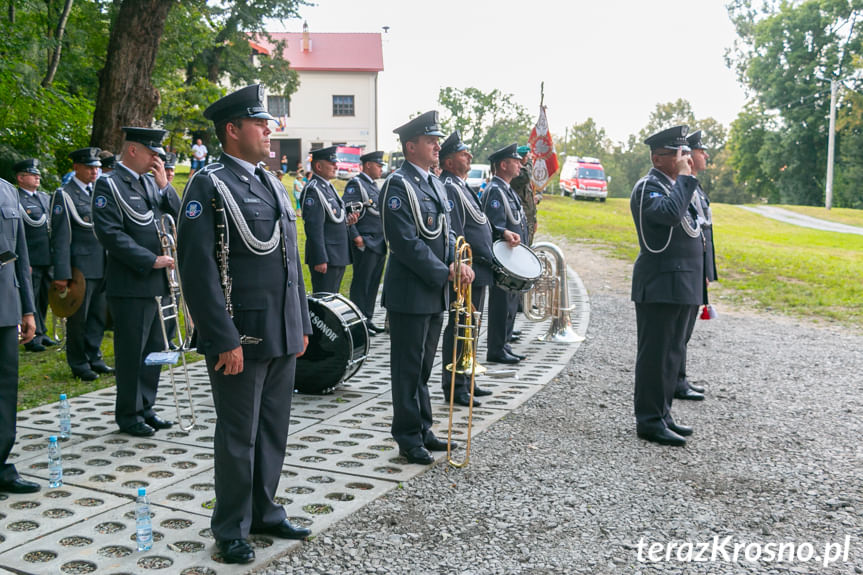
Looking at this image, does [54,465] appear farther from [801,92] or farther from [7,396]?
[801,92]

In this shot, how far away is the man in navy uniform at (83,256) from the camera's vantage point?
8055mm

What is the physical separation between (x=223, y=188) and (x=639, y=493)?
318 cm

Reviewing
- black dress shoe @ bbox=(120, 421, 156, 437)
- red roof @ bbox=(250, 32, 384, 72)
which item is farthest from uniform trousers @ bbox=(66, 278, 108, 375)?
red roof @ bbox=(250, 32, 384, 72)

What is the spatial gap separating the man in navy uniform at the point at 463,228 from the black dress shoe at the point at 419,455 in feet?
5.48

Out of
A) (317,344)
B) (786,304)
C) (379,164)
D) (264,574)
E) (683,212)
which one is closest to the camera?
(264,574)

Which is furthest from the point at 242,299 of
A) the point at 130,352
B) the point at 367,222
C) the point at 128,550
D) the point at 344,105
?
the point at 344,105

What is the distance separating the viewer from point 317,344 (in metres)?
7.34

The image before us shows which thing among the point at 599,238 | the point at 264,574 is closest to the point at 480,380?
the point at 264,574

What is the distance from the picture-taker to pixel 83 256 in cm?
826

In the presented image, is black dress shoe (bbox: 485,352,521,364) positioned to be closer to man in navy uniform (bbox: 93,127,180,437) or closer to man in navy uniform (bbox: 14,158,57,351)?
man in navy uniform (bbox: 93,127,180,437)

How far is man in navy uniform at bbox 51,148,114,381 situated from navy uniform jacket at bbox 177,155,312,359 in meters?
4.69

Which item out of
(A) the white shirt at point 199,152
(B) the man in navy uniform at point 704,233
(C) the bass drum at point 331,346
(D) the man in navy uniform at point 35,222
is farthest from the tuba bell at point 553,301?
(A) the white shirt at point 199,152

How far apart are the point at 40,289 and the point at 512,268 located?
610cm

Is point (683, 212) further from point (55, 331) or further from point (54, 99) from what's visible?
point (54, 99)
